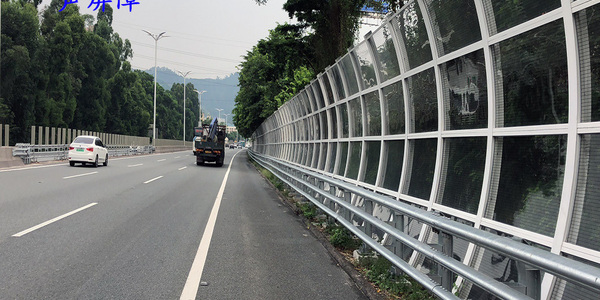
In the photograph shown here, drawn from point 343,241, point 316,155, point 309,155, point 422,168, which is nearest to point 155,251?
point 343,241

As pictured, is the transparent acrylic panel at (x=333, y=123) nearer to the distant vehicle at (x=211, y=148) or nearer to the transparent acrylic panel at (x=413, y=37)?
the transparent acrylic panel at (x=413, y=37)

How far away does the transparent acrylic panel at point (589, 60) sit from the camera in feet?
8.87

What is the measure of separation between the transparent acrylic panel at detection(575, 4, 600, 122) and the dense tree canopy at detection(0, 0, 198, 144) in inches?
1554

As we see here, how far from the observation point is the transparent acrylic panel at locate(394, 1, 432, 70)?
16.8 feet

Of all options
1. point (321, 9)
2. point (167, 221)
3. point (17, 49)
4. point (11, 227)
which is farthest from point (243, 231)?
point (17, 49)

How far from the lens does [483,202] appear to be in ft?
12.1

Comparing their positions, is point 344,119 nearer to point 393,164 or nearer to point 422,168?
point 393,164

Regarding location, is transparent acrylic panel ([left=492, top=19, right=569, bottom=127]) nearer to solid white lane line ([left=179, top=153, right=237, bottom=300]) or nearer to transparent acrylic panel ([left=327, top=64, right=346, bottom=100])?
solid white lane line ([left=179, top=153, right=237, bottom=300])

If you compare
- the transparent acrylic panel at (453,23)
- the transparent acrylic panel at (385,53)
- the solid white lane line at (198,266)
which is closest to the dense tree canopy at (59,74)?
the solid white lane line at (198,266)

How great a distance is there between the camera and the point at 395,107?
6.13 metres

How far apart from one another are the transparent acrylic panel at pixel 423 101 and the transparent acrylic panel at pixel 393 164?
0.48 meters

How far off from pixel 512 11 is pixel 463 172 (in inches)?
61.7

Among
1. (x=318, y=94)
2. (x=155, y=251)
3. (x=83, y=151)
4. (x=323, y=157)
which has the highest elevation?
(x=318, y=94)

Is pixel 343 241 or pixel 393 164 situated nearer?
pixel 393 164
